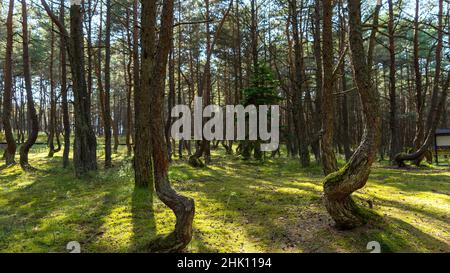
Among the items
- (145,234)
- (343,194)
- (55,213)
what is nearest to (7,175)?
(55,213)

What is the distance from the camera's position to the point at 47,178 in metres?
12.4

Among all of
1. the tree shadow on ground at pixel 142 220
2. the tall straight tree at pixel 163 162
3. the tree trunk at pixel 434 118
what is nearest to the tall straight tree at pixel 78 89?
the tree shadow on ground at pixel 142 220

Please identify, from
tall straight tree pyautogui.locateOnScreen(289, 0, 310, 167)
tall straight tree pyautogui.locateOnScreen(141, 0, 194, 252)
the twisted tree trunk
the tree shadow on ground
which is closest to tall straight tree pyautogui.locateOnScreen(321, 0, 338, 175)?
the twisted tree trunk

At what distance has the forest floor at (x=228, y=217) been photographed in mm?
5258

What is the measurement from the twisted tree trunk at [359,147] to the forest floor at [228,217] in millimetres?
415

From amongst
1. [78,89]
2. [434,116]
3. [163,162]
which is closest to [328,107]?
[163,162]

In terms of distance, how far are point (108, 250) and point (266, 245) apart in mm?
2538

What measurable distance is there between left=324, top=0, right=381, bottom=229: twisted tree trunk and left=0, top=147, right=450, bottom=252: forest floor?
415 millimetres

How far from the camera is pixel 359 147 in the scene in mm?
5219

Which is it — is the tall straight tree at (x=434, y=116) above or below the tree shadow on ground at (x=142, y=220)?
above

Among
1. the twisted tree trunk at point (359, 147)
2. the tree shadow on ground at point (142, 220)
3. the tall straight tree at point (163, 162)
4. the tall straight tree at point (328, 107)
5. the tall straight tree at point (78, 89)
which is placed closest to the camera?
the tall straight tree at point (163, 162)

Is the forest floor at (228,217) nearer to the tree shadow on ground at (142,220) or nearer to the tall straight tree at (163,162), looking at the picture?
the tree shadow on ground at (142,220)

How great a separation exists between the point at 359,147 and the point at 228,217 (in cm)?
307
